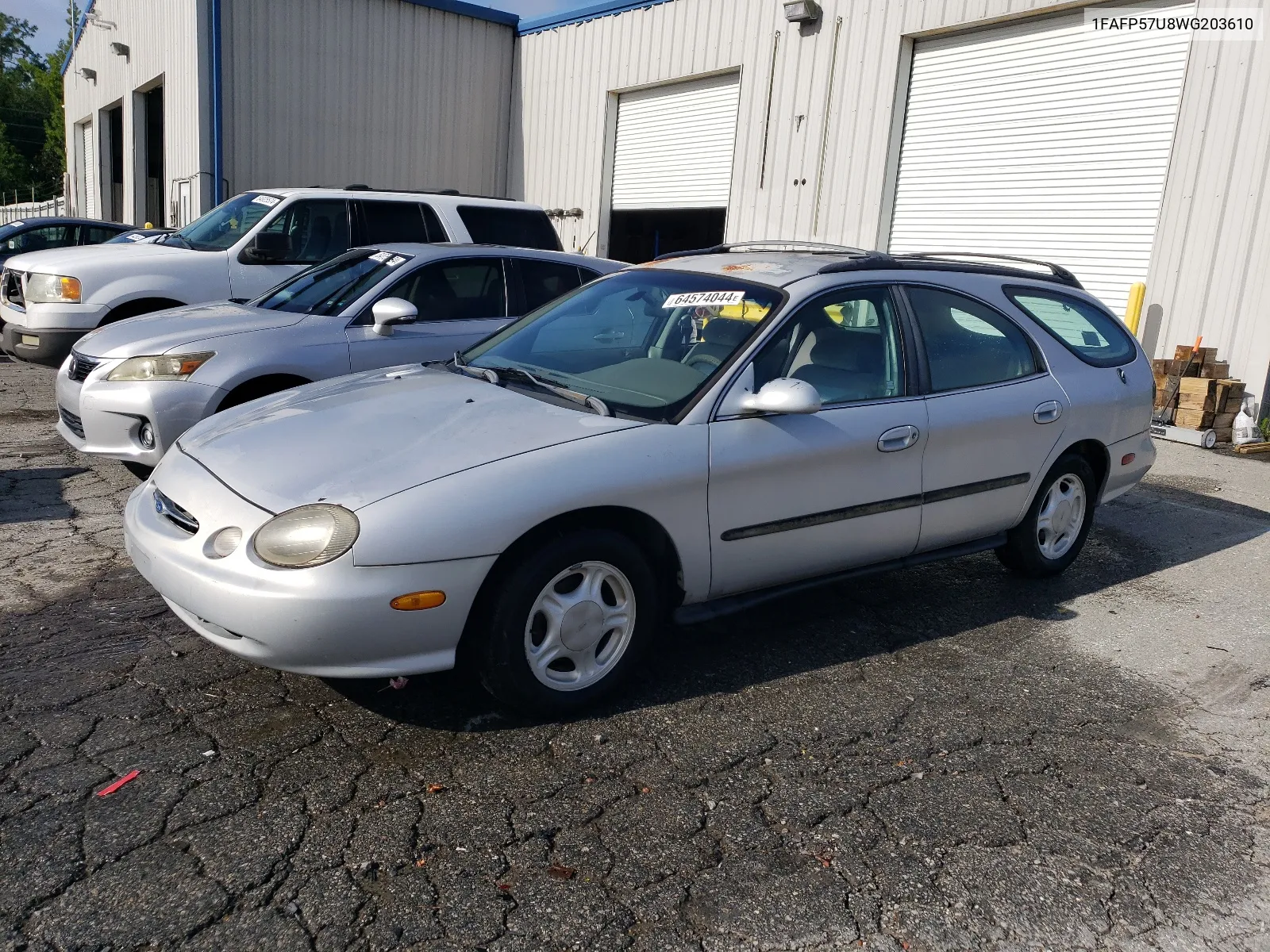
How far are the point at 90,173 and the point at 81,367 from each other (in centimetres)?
2511

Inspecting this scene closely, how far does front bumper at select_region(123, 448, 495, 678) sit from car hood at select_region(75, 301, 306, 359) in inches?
113

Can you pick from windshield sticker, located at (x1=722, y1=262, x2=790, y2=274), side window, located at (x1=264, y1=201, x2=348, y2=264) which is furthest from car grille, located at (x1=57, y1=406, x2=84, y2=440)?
windshield sticker, located at (x1=722, y1=262, x2=790, y2=274)

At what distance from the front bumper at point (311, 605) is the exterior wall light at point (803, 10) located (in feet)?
37.8

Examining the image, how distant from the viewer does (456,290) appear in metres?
6.75

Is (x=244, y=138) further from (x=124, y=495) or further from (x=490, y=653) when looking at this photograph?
(x=490, y=653)

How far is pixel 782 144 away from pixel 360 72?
25.8 feet

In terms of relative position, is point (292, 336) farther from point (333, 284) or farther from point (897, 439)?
point (897, 439)

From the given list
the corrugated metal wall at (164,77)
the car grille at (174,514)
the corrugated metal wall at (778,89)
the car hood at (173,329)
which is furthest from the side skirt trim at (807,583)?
the corrugated metal wall at (164,77)

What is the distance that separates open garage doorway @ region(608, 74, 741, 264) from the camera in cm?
1459

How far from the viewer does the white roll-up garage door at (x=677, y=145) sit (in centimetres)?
1458

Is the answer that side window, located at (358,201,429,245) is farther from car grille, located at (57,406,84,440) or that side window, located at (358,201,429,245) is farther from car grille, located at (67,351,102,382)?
car grille, located at (57,406,84,440)

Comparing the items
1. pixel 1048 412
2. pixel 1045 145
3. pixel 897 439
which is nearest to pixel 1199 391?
pixel 1045 145

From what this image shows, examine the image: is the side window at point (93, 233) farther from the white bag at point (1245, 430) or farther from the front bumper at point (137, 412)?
the white bag at point (1245, 430)

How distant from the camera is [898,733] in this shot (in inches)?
140
